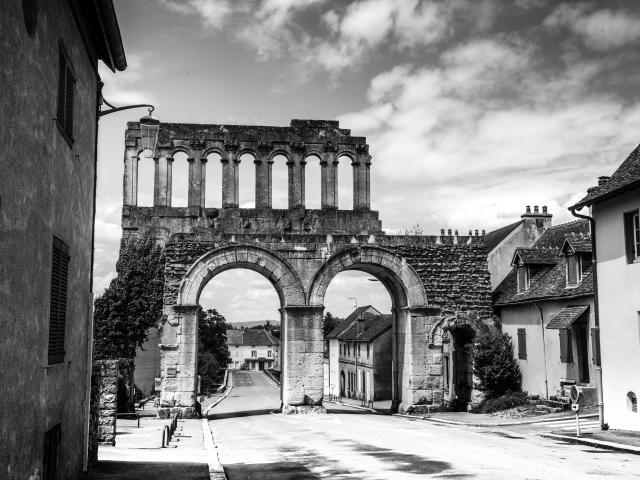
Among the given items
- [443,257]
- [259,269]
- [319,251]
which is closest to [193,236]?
[259,269]

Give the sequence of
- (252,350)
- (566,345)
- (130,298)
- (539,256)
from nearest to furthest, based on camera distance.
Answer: (566,345)
(539,256)
(130,298)
(252,350)

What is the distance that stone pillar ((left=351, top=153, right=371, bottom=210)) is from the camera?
119 ft

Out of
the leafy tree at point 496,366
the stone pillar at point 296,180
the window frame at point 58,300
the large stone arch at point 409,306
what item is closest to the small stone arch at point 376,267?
the large stone arch at point 409,306

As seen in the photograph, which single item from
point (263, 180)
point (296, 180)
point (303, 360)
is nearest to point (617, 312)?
A: point (303, 360)

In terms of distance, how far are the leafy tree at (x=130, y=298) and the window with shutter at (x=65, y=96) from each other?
83.8ft

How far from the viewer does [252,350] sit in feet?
479

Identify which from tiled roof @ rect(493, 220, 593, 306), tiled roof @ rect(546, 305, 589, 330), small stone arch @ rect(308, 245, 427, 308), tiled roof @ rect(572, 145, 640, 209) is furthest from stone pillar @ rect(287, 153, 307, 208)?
tiled roof @ rect(572, 145, 640, 209)

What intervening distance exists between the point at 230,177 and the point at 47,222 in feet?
91.6

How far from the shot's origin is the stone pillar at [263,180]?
3544 cm

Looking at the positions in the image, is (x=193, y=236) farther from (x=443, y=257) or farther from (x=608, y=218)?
(x=608, y=218)

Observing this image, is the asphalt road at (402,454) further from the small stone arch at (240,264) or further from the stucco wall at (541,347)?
the small stone arch at (240,264)

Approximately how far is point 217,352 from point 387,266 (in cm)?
5695

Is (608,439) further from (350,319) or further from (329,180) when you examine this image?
(350,319)

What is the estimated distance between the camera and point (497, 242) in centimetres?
3931
